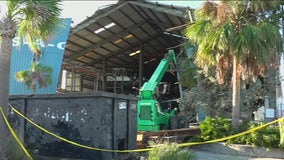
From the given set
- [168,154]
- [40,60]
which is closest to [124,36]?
[40,60]

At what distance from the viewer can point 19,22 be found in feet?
33.0

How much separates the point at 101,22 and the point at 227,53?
2350cm

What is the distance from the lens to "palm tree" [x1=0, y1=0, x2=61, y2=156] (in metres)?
→ 9.54

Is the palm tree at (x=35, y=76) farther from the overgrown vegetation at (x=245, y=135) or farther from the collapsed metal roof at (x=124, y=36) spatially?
the overgrown vegetation at (x=245, y=135)

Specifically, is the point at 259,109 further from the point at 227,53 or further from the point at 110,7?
the point at 110,7

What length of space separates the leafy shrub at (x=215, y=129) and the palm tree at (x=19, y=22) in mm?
7020

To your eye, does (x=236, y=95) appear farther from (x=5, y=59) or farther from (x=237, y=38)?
(x=5, y=59)

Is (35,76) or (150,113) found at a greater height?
(35,76)

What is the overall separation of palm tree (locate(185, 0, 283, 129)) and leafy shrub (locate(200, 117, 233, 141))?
17.4 inches

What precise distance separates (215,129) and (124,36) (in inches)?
1164

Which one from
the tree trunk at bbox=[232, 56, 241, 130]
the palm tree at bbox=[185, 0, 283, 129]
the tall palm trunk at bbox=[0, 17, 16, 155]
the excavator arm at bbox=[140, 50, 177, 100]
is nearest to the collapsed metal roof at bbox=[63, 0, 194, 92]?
the excavator arm at bbox=[140, 50, 177, 100]

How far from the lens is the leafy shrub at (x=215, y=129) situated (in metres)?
14.1

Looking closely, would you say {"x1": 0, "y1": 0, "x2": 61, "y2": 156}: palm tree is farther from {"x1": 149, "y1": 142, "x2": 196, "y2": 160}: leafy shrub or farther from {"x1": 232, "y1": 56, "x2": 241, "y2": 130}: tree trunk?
{"x1": 232, "y1": 56, "x2": 241, "y2": 130}: tree trunk

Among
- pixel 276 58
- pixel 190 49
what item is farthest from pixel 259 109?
pixel 276 58
